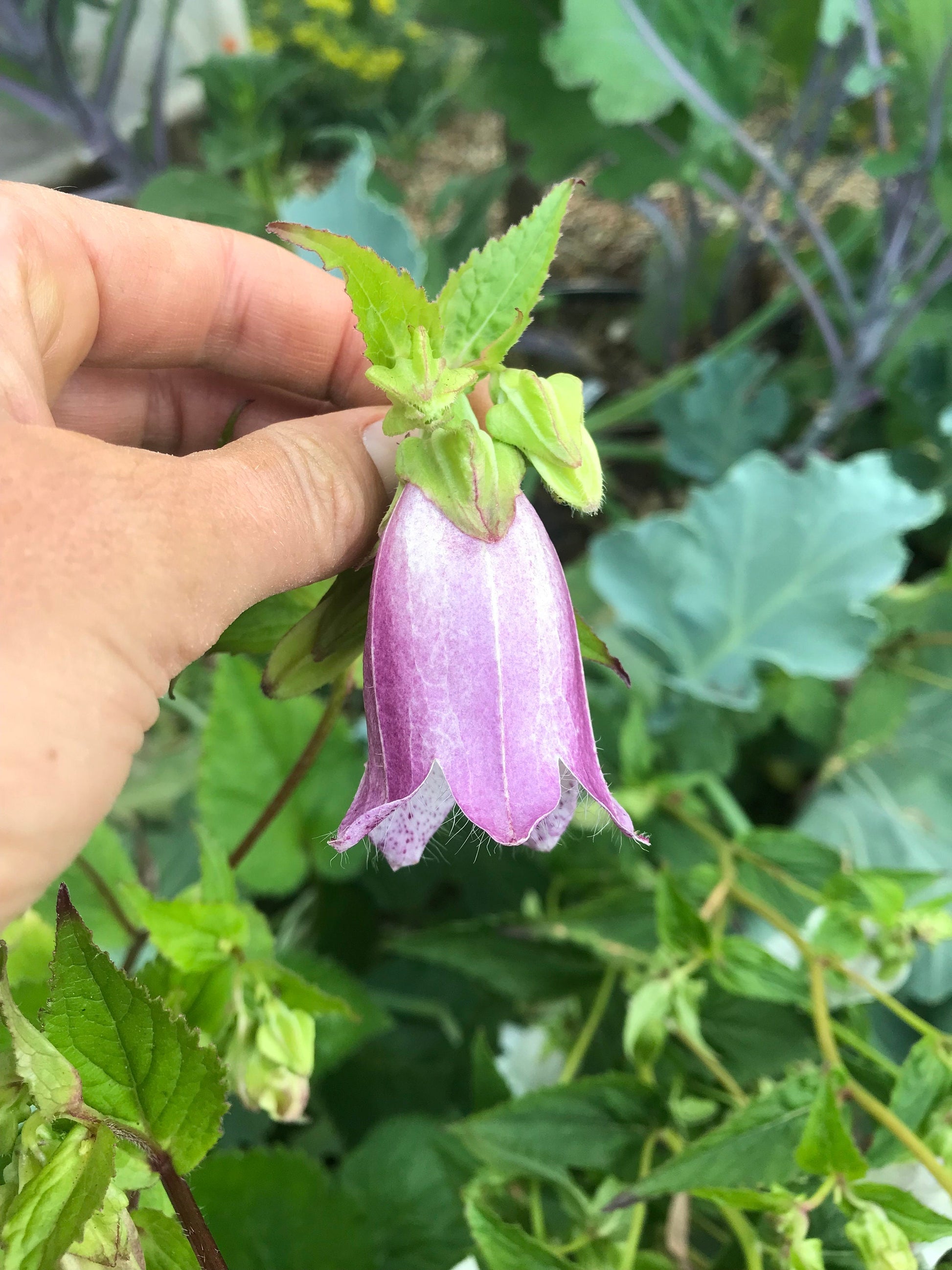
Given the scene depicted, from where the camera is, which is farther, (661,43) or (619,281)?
(619,281)

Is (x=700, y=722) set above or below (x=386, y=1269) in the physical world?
above

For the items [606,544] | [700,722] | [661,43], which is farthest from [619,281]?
[700,722]

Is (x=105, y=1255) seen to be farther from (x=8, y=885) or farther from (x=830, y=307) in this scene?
(x=830, y=307)

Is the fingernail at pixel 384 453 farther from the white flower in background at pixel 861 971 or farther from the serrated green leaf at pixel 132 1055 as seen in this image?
the white flower in background at pixel 861 971

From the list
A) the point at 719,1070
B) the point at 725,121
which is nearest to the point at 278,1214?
the point at 719,1070

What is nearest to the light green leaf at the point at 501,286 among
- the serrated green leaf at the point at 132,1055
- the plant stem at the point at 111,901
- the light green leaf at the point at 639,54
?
the serrated green leaf at the point at 132,1055

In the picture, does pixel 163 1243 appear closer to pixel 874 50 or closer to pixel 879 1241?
pixel 879 1241
